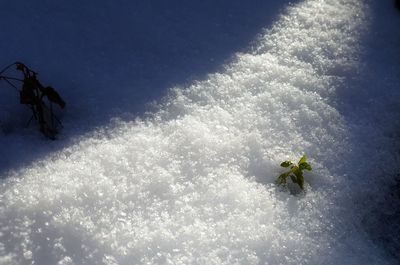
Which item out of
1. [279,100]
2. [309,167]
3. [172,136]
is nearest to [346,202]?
[309,167]

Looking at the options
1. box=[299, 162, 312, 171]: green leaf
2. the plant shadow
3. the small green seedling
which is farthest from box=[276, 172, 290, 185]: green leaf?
the plant shadow

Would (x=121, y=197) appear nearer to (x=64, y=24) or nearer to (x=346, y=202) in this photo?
Answer: (x=346, y=202)

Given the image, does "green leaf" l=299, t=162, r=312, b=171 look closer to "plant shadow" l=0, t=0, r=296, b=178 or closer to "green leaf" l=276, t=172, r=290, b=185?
"green leaf" l=276, t=172, r=290, b=185

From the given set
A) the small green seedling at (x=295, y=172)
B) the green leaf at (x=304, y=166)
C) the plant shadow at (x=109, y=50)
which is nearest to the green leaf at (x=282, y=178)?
the small green seedling at (x=295, y=172)

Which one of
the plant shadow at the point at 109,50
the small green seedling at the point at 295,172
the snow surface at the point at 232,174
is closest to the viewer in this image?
the snow surface at the point at 232,174

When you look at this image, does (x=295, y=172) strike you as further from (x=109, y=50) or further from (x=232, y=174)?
(x=109, y=50)

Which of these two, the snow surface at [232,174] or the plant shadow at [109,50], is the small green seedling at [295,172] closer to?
the snow surface at [232,174]
